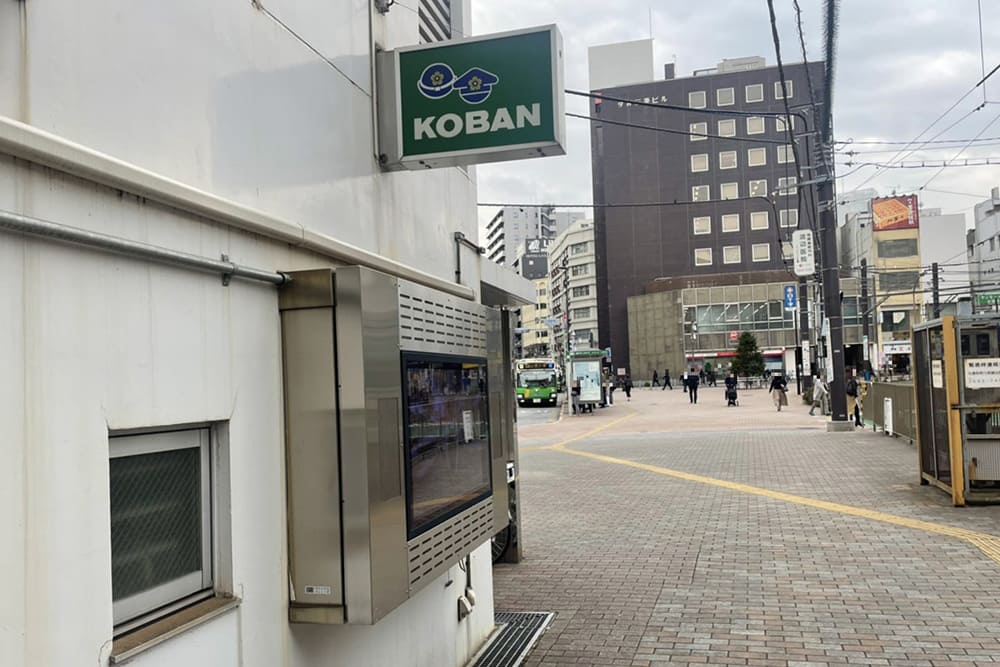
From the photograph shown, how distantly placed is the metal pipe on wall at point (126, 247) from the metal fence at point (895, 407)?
1468 cm

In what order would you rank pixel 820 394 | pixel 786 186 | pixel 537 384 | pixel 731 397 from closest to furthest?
pixel 786 186, pixel 820 394, pixel 731 397, pixel 537 384

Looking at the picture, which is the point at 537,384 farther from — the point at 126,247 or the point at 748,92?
the point at 748,92

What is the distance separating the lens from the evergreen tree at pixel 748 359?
64750mm

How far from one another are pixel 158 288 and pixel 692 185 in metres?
83.3

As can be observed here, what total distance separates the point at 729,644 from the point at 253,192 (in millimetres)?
4333

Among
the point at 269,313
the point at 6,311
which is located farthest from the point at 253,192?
the point at 6,311

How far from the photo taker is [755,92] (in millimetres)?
78688

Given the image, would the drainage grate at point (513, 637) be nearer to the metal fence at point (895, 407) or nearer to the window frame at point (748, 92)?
the metal fence at point (895, 407)

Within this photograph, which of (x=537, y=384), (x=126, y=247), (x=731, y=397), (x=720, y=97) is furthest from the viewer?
(x=720, y=97)

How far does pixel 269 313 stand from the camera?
3336 millimetres

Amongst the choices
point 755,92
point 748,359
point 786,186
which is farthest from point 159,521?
point 755,92

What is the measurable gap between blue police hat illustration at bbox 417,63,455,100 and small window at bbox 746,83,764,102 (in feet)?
263

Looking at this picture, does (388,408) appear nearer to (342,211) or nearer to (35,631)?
(342,211)

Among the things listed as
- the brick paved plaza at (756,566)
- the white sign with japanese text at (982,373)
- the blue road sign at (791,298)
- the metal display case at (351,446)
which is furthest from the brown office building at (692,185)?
the metal display case at (351,446)
